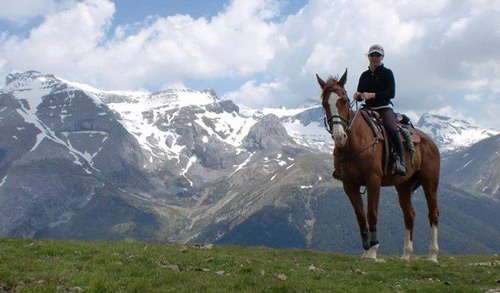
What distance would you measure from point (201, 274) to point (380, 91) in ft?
35.0

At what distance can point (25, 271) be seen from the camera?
13.8 metres

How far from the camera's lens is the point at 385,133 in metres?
18.7

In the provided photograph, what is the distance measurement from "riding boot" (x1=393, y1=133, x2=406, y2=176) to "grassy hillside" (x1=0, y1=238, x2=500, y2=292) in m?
3.57

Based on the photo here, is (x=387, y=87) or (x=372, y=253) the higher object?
(x=387, y=87)

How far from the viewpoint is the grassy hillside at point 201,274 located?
40.5ft

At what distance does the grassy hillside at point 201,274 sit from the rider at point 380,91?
477cm

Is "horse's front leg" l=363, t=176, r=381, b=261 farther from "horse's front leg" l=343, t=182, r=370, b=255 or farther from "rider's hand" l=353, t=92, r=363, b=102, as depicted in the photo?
"rider's hand" l=353, t=92, r=363, b=102

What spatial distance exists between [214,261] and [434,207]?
10.8m

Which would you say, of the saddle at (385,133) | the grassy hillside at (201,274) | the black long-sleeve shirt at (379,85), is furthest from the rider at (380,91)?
the grassy hillside at (201,274)

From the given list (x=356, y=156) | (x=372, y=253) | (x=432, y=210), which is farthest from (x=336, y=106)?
(x=432, y=210)

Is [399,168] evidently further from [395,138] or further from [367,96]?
[367,96]

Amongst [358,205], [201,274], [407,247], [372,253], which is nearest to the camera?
[201,274]

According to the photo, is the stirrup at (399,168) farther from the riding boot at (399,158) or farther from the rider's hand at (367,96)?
the rider's hand at (367,96)

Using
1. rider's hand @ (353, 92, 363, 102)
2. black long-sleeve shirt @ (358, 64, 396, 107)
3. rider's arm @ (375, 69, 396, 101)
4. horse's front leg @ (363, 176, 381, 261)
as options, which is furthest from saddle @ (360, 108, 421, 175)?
horse's front leg @ (363, 176, 381, 261)
